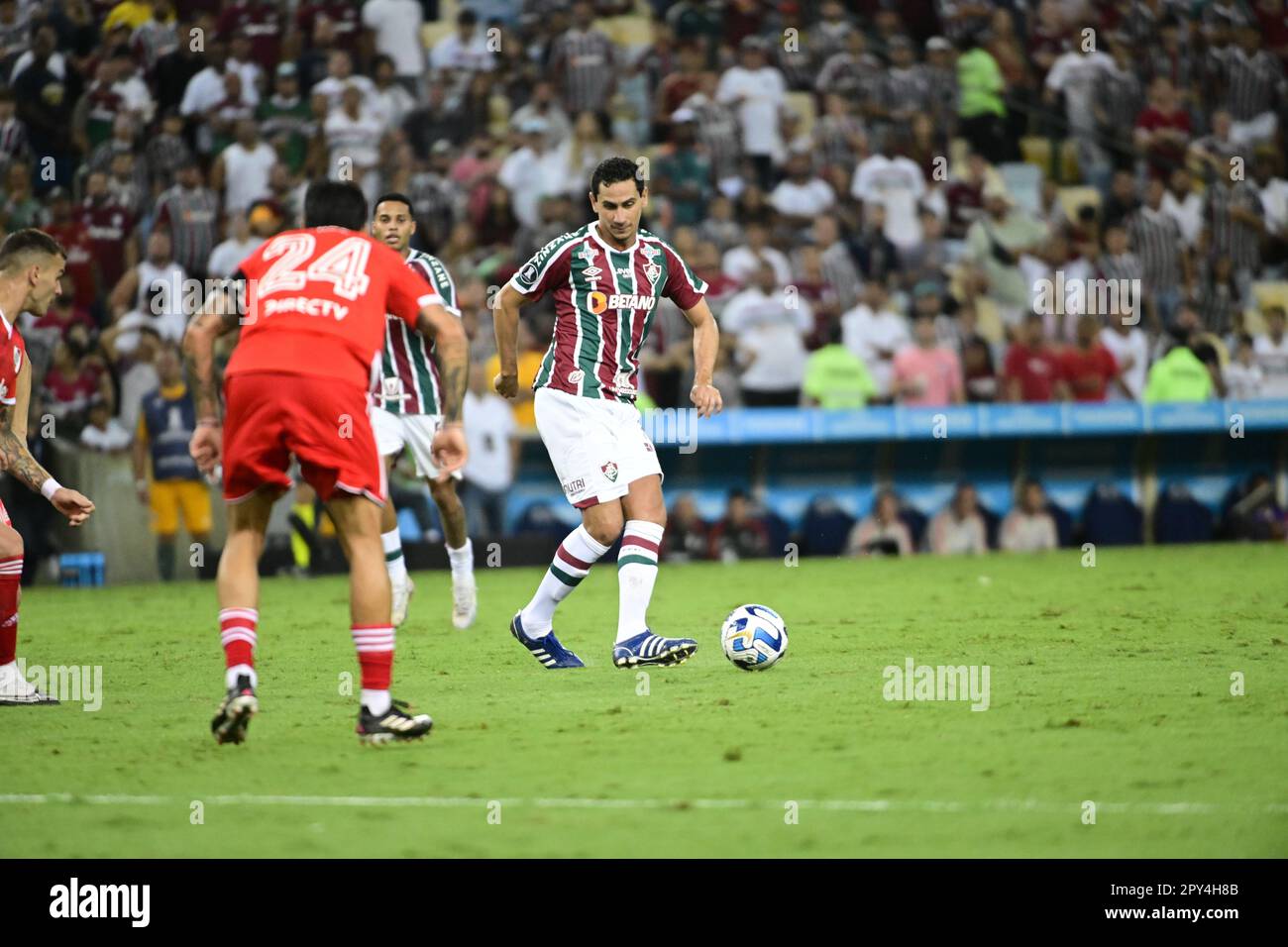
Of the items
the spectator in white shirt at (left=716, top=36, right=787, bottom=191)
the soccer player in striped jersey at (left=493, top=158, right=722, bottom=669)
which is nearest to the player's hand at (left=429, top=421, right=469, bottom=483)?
the soccer player in striped jersey at (left=493, top=158, right=722, bottom=669)

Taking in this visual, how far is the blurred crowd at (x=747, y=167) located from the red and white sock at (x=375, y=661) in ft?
36.4

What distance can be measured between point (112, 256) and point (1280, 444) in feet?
41.9

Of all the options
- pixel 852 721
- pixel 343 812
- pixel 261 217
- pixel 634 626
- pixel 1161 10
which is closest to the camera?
pixel 343 812

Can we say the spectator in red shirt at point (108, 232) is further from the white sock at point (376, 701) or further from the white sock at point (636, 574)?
the white sock at point (376, 701)

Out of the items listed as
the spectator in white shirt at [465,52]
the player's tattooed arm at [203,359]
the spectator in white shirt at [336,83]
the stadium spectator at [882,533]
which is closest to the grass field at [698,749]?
the player's tattooed arm at [203,359]

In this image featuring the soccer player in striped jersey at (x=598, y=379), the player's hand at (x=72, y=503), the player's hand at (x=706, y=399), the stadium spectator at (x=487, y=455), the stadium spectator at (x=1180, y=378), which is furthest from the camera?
the stadium spectator at (x=1180, y=378)

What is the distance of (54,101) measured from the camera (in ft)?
68.3

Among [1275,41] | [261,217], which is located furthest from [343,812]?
[1275,41]

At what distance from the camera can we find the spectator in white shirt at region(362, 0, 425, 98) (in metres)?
22.5

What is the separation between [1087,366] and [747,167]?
4.78 meters

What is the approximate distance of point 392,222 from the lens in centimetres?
1191

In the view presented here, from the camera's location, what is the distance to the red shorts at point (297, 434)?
7.19 m

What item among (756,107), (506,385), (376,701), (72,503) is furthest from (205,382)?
(756,107)

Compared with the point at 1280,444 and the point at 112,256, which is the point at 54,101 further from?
the point at 1280,444
